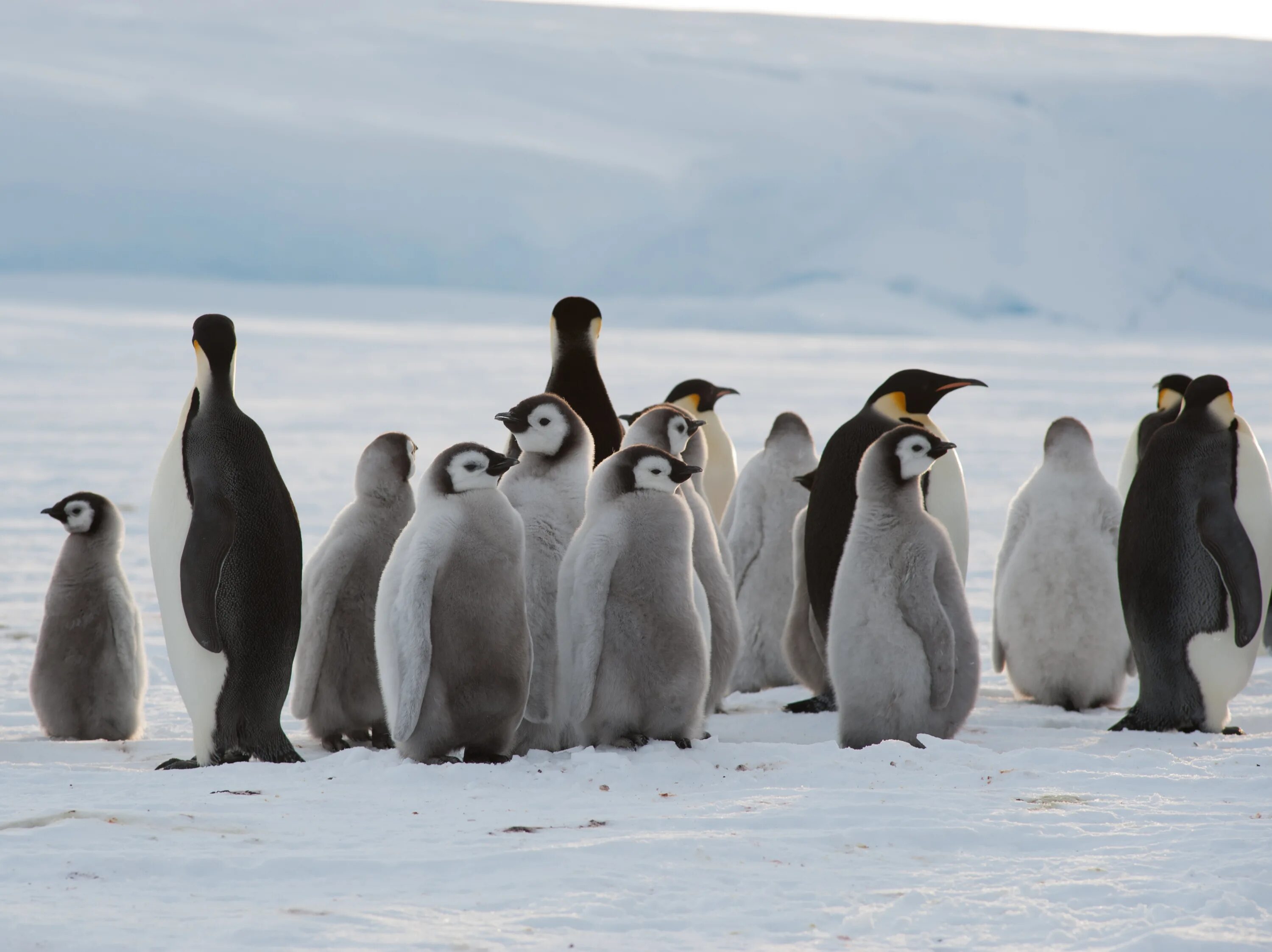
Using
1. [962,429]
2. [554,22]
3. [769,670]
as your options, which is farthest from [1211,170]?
[769,670]

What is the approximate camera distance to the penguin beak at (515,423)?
4203mm

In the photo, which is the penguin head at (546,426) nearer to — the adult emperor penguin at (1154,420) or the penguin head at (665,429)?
the penguin head at (665,429)

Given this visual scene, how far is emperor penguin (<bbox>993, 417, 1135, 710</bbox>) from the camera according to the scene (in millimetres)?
5344

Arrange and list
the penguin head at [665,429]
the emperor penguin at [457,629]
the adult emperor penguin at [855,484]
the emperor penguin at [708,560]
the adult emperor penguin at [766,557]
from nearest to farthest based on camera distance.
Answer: the emperor penguin at [457,629] → the emperor penguin at [708,560] → the penguin head at [665,429] → the adult emperor penguin at [855,484] → the adult emperor penguin at [766,557]

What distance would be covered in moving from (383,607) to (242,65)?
44.3m

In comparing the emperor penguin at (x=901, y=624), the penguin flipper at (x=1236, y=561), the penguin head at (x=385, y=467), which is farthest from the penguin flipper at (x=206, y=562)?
the penguin flipper at (x=1236, y=561)

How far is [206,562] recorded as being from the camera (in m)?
3.87

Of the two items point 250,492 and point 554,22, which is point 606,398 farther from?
point 554,22

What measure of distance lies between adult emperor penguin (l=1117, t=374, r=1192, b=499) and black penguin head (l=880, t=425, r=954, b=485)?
2.71m

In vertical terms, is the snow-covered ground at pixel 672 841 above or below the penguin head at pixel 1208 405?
below

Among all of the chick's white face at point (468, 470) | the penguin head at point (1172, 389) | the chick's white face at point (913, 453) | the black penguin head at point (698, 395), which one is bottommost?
the chick's white face at point (468, 470)

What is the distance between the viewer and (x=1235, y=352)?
28031 millimetres

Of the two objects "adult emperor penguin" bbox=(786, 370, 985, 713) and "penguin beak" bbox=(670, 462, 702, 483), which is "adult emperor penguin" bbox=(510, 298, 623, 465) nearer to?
"adult emperor penguin" bbox=(786, 370, 985, 713)

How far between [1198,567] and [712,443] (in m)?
2.69
